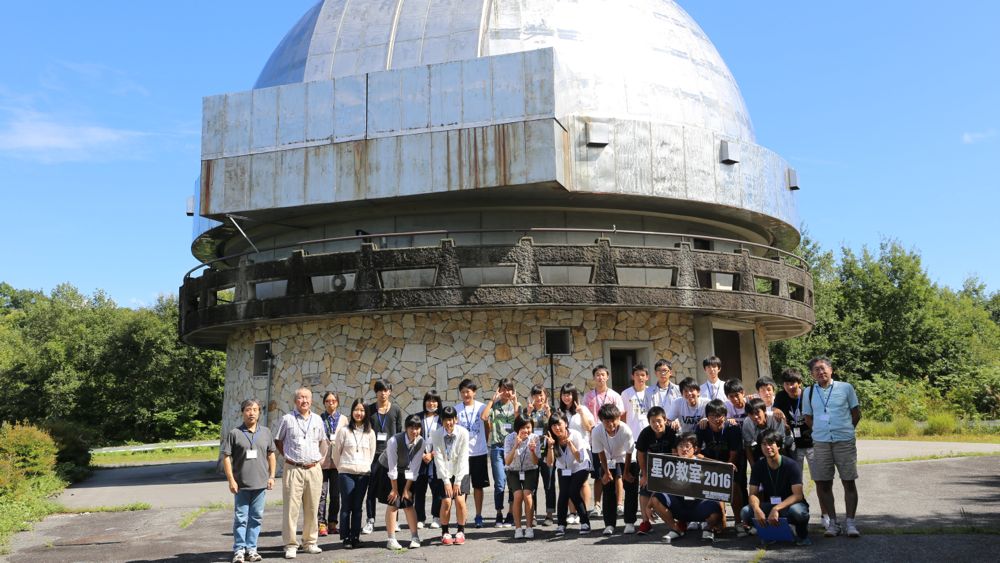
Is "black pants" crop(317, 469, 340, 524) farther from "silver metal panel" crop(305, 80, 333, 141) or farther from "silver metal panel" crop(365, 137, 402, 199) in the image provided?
"silver metal panel" crop(305, 80, 333, 141)

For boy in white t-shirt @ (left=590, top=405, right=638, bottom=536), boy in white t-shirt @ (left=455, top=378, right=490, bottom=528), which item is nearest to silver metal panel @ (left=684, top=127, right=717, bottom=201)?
boy in white t-shirt @ (left=455, top=378, right=490, bottom=528)

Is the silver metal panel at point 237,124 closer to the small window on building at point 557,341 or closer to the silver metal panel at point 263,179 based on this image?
the silver metal panel at point 263,179

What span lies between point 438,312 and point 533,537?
7.91 metres

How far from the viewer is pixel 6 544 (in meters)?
10.7

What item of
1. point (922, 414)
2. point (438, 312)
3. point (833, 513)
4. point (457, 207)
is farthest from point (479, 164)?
point (922, 414)

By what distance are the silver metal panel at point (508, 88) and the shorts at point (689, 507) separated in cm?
967

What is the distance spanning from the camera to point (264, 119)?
60.6ft

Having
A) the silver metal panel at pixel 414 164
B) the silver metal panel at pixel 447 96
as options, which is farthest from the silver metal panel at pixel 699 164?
the silver metal panel at pixel 414 164

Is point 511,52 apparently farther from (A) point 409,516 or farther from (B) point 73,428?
(B) point 73,428

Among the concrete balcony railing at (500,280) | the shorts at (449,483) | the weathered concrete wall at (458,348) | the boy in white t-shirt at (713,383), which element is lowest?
the shorts at (449,483)

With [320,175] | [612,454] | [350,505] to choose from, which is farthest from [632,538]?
[320,175]

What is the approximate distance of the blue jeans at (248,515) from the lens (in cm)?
868

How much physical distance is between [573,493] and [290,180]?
10951 millimetres

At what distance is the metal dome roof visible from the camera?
1859 centimetres
